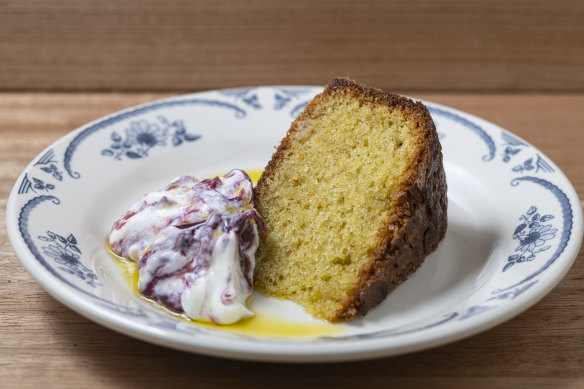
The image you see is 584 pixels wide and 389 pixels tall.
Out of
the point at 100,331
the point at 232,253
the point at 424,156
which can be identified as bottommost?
the point at 100,331

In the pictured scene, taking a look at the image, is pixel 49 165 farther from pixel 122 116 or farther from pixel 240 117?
pixel 240 117

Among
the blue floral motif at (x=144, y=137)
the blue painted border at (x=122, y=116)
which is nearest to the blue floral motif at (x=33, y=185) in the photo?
the blue painted border at (x=122, y=116)

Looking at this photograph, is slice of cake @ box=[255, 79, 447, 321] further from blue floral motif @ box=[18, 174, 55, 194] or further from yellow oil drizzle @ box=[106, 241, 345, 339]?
blue floral motif @ box=[18, 174, 55, 194]

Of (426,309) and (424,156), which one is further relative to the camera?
(424,156)

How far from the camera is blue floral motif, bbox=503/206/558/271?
2.67 m

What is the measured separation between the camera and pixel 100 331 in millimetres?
2410

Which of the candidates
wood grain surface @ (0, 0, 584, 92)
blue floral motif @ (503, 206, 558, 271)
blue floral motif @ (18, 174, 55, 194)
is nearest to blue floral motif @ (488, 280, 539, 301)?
blue floral motif @ (503, 206, 558, 271)

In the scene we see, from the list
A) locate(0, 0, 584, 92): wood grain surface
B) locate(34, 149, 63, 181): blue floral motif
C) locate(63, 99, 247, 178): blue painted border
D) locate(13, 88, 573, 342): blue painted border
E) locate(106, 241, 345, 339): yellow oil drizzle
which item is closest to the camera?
locate(13, 88, 573, 342): blue painted border

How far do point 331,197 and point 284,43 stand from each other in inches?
115

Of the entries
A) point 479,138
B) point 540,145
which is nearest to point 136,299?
point 479,138

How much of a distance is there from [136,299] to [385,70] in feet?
11.9

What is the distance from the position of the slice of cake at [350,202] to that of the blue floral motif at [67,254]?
25.5 inches

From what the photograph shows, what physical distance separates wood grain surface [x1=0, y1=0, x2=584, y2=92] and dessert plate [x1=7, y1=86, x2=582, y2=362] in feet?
5.11

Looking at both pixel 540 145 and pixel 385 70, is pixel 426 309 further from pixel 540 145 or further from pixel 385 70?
pixel 385 70
